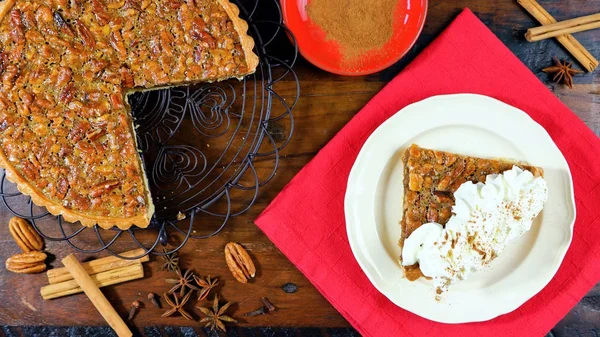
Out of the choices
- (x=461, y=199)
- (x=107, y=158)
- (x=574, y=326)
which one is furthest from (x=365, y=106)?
(x=574, y=326)

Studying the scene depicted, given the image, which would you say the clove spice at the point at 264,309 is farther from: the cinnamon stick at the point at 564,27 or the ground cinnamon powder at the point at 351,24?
the cinnamon stick at the point at 564,27

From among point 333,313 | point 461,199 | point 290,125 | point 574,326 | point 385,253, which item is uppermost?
point 290,125

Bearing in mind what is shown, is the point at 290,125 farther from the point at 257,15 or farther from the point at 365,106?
the point at 257,15

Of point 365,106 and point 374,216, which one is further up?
point 365,106

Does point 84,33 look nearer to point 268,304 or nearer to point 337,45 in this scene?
point 337,45

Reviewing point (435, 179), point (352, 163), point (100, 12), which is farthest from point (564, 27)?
point (100, 12)

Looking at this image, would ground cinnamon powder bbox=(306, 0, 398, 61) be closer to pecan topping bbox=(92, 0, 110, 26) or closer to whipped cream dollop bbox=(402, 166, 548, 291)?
whipped cream dollop bbox=(402, 166, 548, 291)

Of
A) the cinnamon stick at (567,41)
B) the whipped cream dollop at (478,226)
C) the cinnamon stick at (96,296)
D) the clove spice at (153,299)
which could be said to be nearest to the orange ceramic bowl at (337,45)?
the cinnamon stick at (567,41)
